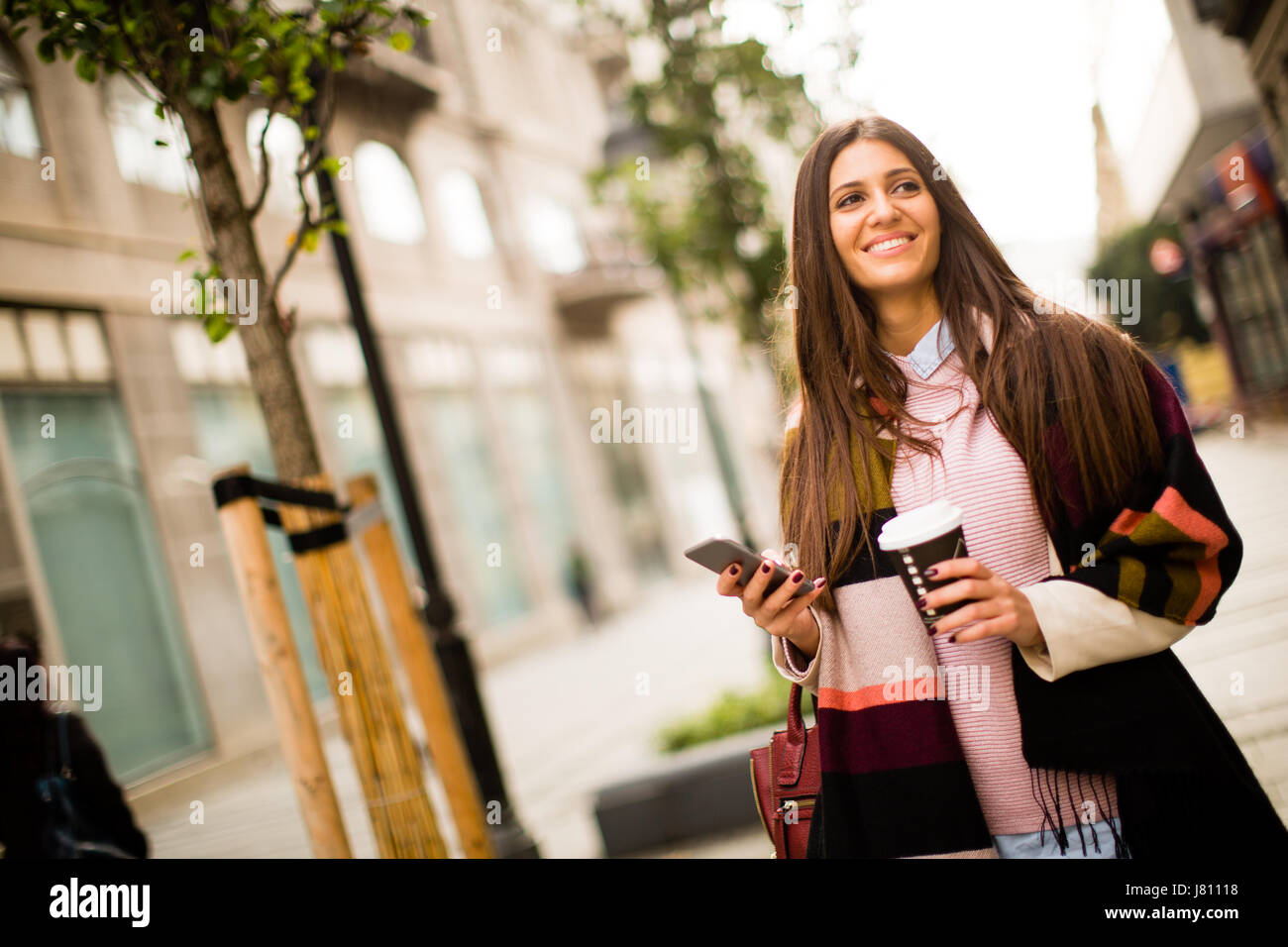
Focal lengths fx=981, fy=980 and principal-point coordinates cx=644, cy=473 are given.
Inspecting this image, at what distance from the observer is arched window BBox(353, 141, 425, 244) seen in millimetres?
13555

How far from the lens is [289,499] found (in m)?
2.69

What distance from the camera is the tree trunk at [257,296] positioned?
9.30ft

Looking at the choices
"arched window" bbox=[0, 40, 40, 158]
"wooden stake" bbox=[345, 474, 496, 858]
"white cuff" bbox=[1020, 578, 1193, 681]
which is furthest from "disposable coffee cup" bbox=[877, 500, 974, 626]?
"arched window" bbox=[0, 40, 40, 158]

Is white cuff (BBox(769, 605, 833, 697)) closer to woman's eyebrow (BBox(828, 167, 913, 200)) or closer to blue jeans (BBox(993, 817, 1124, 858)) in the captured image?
blue jeans (BBox(993, 817, 1124, 858))

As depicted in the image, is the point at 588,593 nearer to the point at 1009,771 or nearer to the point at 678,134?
the point at 678,134

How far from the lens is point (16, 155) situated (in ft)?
25.7

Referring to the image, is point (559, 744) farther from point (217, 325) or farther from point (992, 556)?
point (992, 556)

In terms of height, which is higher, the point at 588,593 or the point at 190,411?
the point at 190,411

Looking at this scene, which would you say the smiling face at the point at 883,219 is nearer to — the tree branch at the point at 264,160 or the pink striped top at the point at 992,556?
the pink striped top at the point at 992,556

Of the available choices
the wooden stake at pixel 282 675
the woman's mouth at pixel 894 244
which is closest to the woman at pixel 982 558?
the woman's mouth at pixel 894 244

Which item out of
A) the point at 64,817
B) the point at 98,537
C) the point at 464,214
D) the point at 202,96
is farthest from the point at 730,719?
the point at 464,214
